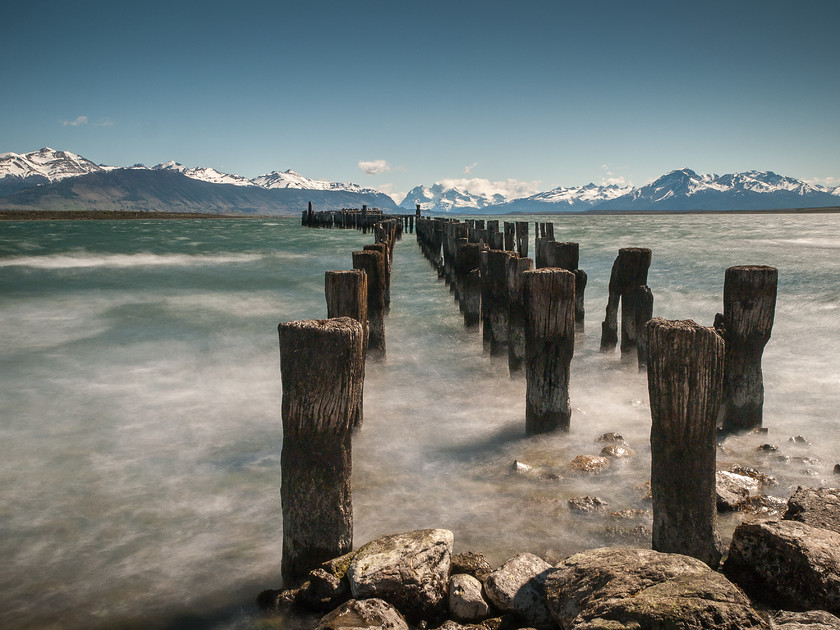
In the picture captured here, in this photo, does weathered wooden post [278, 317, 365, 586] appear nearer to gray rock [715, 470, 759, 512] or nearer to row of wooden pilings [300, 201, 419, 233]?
gray rock [715, 470, 759, 512]

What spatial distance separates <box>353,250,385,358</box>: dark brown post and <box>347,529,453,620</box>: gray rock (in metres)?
4.92

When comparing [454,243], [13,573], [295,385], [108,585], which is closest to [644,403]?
[295,385]

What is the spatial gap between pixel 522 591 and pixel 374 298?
530 centimetres

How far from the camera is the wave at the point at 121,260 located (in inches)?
888

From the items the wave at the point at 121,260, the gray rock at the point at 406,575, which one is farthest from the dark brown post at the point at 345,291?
the wave at the point at 121,260

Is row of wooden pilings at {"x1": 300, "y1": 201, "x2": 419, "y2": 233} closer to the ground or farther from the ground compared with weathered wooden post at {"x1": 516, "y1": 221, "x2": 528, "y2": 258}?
farther from the ground

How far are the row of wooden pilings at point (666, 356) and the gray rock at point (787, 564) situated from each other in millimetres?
298

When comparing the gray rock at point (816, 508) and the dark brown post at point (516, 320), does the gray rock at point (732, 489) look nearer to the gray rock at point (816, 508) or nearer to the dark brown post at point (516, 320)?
the gray rock at point (816, 508)

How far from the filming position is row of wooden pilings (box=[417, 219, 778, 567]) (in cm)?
310

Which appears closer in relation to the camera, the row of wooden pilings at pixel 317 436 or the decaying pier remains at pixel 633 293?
the row of wooden pilings at pixel 317 436

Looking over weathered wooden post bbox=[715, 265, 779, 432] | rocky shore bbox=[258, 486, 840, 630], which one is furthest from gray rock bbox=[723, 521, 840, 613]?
weathered wooden post bbox=[715, 265, 779, 432]

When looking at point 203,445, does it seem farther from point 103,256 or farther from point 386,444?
point 103,256

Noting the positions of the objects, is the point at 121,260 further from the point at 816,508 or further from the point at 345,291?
the point at 816,508

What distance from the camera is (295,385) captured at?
3025 millimetres
